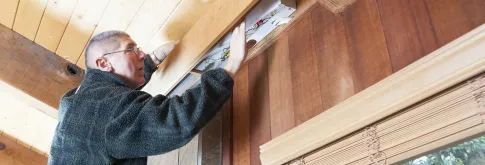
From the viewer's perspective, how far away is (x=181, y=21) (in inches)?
67.1

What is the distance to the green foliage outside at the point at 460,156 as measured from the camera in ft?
2.61

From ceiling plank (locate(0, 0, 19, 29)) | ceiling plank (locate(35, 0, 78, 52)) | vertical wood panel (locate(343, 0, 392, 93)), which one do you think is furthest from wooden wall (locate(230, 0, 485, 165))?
ceiling plank (locate(0, 0, 19, 29))

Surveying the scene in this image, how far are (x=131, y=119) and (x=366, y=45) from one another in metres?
0.59

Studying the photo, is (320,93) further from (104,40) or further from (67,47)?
(67,47)

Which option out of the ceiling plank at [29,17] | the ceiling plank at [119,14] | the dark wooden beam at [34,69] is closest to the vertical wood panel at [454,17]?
the ceiling plank at [119,14]

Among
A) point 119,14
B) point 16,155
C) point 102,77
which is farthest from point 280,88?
point 16,155

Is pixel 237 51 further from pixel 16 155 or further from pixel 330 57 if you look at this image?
pixel 16 155

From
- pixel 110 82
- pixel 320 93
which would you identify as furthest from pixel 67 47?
pixel 320 93

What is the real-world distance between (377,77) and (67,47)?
1.61 meters

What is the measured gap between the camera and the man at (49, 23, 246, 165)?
1.15m

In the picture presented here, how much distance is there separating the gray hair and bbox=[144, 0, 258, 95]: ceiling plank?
20 centimetres

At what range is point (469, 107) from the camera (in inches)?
28.7

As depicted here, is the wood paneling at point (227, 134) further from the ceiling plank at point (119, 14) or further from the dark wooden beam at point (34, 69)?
the dark wooden beam at point (34, 69)

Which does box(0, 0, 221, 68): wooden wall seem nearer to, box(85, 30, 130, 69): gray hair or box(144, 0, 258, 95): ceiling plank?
box(144, 0, 258, 95): ceiling plank
